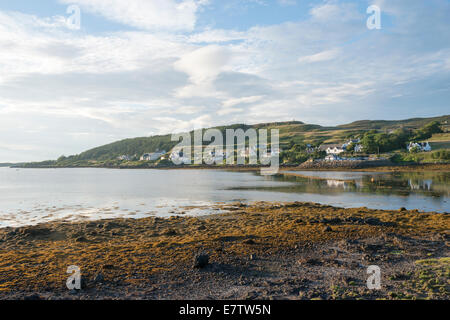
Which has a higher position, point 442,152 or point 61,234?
point 442,152

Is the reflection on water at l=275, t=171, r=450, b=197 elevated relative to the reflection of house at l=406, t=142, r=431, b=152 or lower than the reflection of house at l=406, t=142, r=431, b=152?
lower

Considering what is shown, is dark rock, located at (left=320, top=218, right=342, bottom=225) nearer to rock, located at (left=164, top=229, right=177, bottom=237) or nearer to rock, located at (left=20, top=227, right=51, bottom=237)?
rock, located at (left=164, top=229, right=177, bottom=237)

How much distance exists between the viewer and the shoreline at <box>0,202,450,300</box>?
8141mm

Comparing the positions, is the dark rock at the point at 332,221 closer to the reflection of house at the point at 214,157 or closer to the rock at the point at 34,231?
the rock at the point at 34,231

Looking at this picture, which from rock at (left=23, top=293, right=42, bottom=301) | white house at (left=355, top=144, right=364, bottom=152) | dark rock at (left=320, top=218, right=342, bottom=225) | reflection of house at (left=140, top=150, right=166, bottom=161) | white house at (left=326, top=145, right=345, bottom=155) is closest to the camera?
rock at (left=23, top=293, right=42, bottom=301)

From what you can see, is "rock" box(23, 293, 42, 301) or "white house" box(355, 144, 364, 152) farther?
"white house" box(355, 144, 364, 152)

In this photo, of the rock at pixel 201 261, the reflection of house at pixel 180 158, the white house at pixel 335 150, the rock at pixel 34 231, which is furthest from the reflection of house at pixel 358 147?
the rock at pixel 201 261

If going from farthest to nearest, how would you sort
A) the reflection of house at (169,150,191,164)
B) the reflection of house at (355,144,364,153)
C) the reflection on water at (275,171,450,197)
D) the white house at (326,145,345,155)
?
the reflection of house at (169,150,191,164) < the white house at (326,145,345,155) < the reflection of house at (355,144,364,153) < the reflection on water at (275,171,450,197)

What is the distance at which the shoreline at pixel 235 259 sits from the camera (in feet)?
26.7

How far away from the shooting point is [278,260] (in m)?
10.8

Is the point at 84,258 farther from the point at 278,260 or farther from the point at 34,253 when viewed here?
the point at 278,260

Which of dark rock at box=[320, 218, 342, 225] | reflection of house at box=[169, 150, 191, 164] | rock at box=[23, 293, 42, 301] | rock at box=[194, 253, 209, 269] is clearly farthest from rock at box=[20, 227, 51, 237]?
reflection of house at box=[169, 150, 191, 164]
